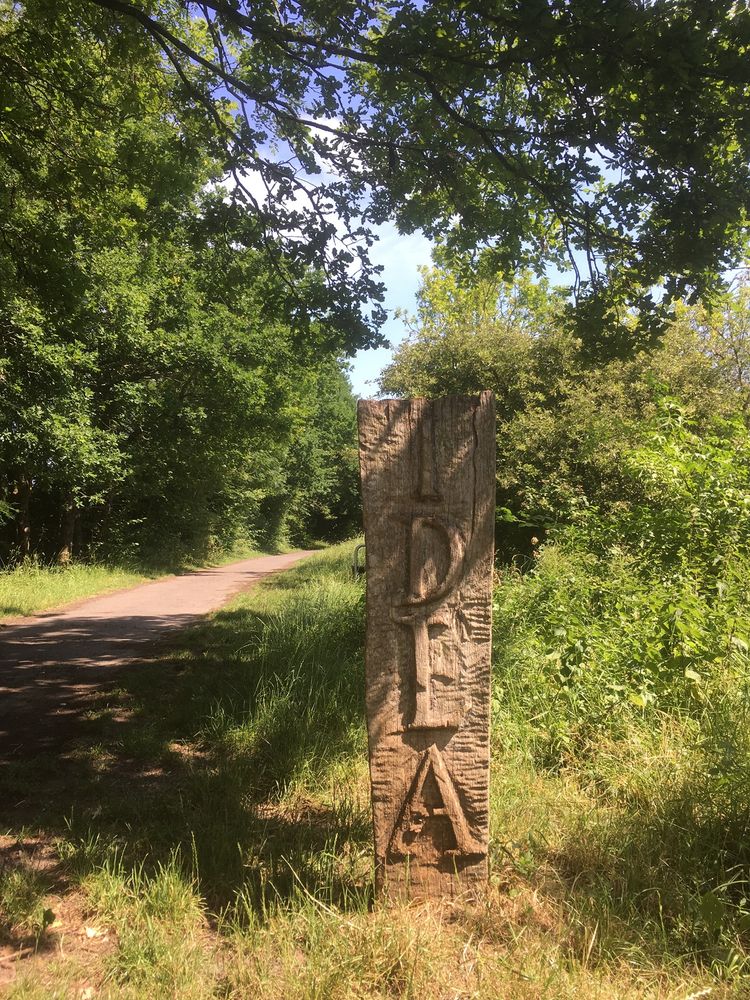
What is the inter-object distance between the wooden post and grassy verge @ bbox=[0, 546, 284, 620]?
8890 mm

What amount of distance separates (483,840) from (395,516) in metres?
1.43

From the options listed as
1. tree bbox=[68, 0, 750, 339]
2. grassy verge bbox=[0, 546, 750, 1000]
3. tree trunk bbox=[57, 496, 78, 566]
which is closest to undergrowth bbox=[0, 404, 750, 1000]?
grassy verge bbox=[0, 546, 750, 1000]

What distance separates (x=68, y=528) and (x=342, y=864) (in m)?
15.9

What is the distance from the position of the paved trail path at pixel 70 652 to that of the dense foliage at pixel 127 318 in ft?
11.5

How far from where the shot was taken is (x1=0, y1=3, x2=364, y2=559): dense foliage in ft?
20.9

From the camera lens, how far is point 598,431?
7.05 metres

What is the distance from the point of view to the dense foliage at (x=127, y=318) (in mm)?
6375

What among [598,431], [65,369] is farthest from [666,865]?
[65,369]

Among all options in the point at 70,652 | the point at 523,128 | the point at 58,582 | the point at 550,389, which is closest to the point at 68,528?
the point at 58,582

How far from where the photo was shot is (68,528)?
666 inches

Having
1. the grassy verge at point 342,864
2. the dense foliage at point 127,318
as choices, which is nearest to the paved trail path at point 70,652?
the grassy verge at point 342,864

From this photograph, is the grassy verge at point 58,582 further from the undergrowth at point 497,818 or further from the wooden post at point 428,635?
the wooden post at point 428,635

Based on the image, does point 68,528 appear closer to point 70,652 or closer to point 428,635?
point 70,652

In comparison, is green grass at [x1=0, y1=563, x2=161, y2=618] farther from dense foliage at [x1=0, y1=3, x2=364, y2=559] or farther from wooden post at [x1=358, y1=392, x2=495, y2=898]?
wooden post at [x1=358, y1=392, x2=495, y2=898]
